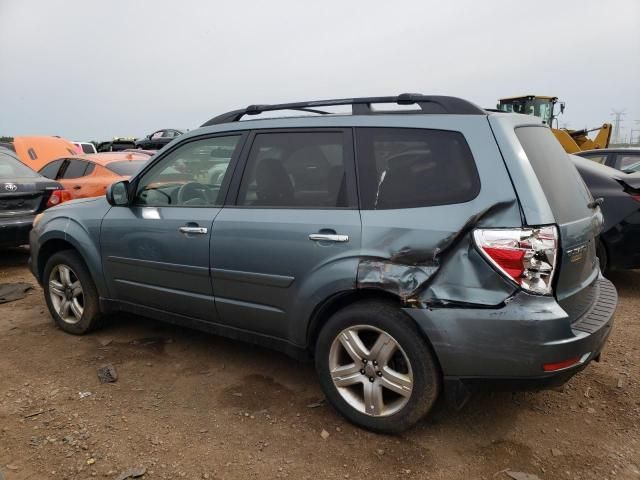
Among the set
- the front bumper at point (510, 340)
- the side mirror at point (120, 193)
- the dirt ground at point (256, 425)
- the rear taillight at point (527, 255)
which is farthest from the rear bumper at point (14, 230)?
the rear taillight at point (527, 255)

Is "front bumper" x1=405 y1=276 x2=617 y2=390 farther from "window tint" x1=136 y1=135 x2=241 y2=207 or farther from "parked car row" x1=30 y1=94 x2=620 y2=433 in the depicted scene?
"window tint" x1=136 y1=135 x2=241 y2=207

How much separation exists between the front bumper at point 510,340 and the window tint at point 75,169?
23.7ft

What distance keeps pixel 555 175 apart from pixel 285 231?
1.51 meters

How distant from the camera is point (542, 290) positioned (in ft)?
7.66

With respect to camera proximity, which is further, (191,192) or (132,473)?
(191,192)

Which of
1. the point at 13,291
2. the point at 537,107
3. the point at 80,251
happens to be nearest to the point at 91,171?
the point at 13,291

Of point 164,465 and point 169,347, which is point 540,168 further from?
point 169,347

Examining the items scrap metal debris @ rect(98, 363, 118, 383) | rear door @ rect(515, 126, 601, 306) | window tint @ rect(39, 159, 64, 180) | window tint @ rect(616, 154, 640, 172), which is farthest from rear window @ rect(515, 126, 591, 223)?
window tint @ rect(39, 159, 64, 180)

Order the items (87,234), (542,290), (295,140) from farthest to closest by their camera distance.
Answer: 1. (87,234)
2. (295,140)
3. (542,290)

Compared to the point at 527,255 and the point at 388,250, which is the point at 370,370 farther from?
the point at 527,255

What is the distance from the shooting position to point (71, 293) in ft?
13.9

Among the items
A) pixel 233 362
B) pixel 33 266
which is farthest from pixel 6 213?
pixel 233 362

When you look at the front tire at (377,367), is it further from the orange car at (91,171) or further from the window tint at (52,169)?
the window tint at (52,169)

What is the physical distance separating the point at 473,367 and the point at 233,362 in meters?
1.93
